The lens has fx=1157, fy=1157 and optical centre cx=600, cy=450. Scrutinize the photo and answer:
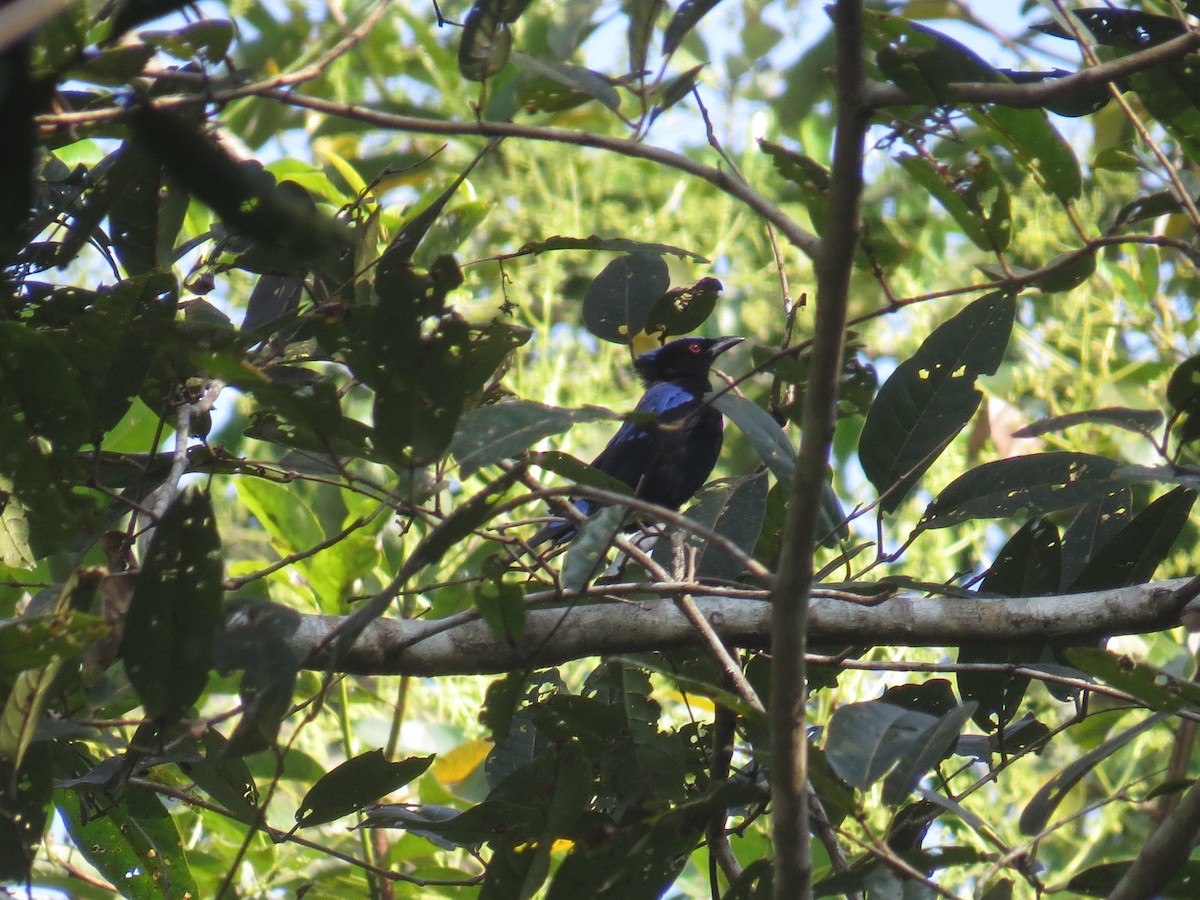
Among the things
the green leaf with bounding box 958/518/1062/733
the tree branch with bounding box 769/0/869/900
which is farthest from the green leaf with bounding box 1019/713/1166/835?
the tree branch with bounding box 769/0/869/900

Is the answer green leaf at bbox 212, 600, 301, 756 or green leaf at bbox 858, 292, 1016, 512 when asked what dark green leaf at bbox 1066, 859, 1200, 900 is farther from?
green leaf at bbox 212, 600, 301, 756

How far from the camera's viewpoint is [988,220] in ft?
6.49

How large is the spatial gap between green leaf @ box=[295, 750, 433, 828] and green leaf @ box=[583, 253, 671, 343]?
104cm

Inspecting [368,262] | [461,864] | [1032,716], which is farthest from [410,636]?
[461,864]

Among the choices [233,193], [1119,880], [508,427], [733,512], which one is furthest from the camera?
[733,512]

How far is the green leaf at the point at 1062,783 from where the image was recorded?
6.25 feet

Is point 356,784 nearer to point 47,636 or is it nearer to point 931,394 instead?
point 47,636

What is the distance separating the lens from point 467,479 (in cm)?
189

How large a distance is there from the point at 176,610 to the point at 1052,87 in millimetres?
Result: 1281

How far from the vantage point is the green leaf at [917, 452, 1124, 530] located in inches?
81.7

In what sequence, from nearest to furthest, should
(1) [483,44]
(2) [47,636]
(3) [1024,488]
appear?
(2) [47,636] < (1) [483,44] < (3) [1024,488]

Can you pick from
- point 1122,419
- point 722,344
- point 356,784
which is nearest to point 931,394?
point 1122,419

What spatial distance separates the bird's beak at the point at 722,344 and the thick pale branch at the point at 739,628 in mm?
4115

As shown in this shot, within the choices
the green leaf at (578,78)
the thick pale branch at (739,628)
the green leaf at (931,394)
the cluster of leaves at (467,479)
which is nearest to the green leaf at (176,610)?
the cluster of leaves at (467,479)
